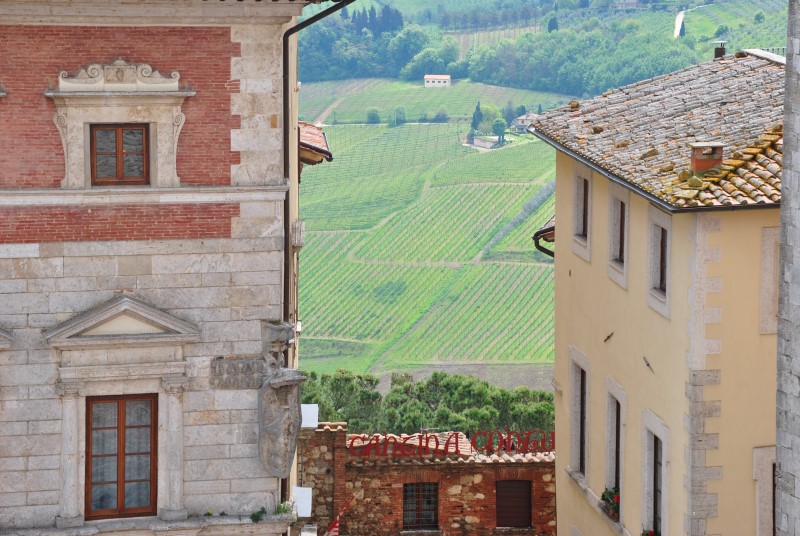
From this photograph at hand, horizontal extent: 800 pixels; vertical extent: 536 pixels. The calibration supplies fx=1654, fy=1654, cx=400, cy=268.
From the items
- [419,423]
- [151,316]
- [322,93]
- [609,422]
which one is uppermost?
[322,93]

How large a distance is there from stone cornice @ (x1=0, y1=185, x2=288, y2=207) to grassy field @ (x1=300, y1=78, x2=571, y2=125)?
162m

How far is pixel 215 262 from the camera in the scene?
18.1 metres

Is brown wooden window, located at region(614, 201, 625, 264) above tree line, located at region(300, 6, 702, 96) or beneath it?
beneath

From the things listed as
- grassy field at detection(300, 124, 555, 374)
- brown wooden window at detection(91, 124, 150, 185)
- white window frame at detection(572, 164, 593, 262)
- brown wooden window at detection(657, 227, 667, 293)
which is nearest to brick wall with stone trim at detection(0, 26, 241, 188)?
brown wooden window at detection(91, 124, 150, 185)

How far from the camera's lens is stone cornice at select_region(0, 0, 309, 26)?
17219 mm

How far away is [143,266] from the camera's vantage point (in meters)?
17.9

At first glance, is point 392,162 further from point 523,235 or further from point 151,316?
point 151,316

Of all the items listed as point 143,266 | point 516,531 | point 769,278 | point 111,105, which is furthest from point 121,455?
point 516,531

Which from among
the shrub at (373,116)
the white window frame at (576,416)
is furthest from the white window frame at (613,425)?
the shrub at (373,116)

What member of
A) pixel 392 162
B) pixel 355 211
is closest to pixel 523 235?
pixel 355 211

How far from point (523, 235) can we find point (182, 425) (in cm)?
12851

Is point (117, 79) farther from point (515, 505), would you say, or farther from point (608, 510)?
point (515, 505)

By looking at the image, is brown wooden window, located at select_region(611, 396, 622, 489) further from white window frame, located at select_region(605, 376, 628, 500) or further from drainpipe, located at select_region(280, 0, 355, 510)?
drainpipe, located at select_region(280, 0, 355, 510)

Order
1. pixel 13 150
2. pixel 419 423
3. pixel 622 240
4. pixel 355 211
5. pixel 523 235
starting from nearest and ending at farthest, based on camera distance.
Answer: pixel 13 150 → pixel 622 240 → pixel 419 423 → pixel 523 235 → pixel 355 211
